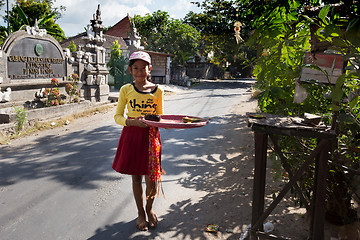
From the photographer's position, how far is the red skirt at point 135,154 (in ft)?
10.5

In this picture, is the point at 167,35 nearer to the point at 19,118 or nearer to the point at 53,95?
the point at 53,95

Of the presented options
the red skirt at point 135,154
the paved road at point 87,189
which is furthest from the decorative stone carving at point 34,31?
the red skirt at point 135,154

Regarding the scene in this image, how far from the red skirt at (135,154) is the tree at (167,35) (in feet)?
81.2

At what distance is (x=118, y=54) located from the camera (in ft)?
67.8

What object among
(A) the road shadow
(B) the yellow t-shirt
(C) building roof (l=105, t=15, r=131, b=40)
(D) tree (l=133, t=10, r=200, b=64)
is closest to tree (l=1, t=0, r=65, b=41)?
(D) tree (l=133, t=10, r=200, b=64)

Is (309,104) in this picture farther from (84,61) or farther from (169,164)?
(84,61)

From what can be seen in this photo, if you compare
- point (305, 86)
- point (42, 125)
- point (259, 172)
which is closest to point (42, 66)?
point (42, 125)

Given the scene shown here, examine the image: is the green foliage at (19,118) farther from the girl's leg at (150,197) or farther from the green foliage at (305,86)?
the green foliage at (305,86)

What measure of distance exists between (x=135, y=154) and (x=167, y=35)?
25687 millimetres

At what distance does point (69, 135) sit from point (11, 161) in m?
2.22

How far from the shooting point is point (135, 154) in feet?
10.6

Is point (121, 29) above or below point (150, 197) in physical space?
above

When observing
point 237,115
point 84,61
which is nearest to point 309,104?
point 237,115

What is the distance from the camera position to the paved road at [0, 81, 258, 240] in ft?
11.0
